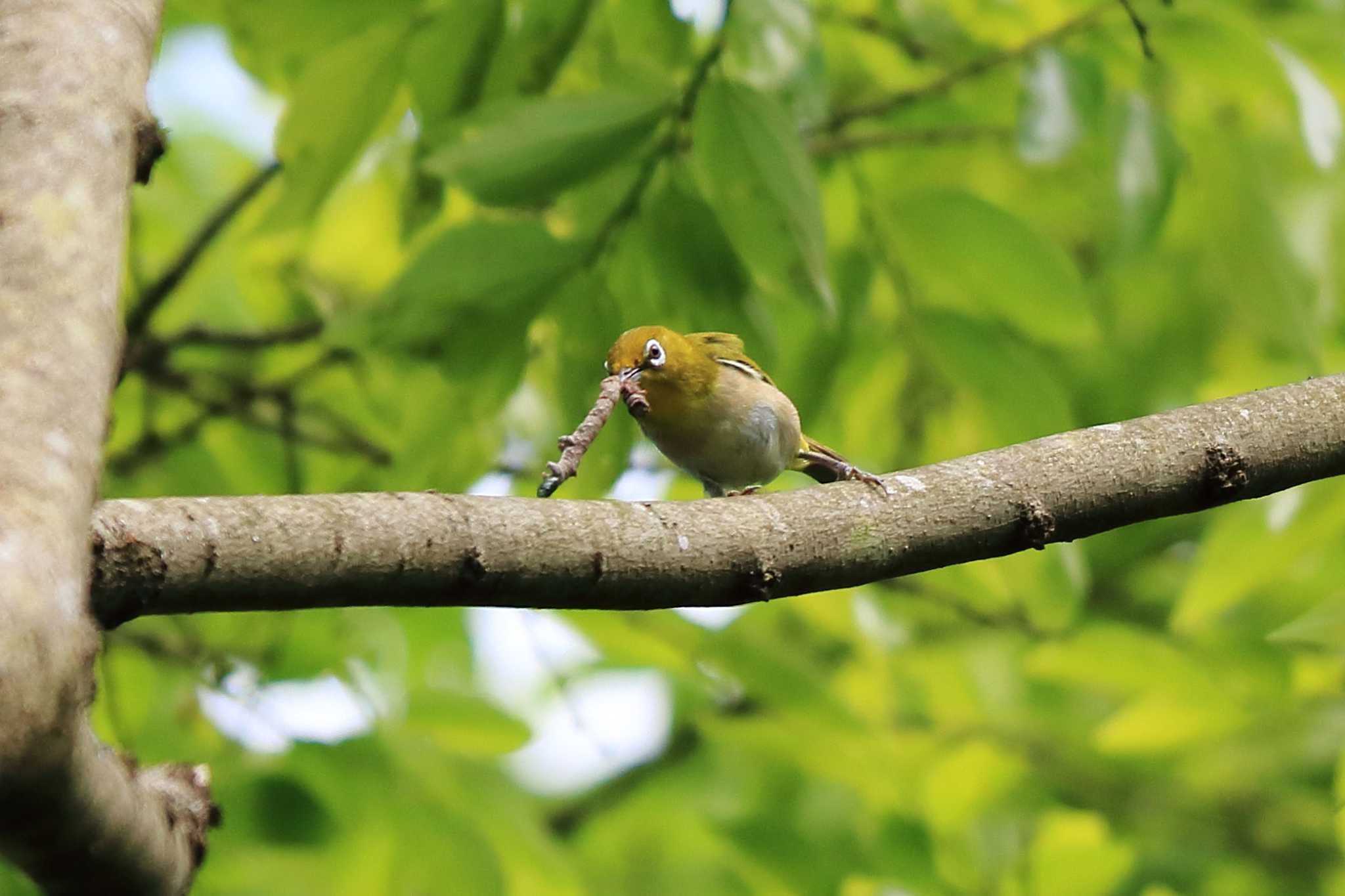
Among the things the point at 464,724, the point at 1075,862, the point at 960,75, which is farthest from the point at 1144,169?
the point at 464,724

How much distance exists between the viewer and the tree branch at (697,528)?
1.74 metres

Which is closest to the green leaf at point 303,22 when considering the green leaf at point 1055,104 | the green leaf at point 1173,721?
the green leaf at point 1055,104

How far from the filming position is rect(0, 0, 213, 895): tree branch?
1.30 m

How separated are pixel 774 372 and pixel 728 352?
0.25 meters

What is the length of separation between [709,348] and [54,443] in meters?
2.80

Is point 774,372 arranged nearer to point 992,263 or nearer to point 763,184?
point 992,263

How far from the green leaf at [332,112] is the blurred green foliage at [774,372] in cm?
1

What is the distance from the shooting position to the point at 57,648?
1287mm

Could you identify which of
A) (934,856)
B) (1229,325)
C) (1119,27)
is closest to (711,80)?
(1119,27)

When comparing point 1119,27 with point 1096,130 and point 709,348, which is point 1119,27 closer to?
point 1096,130

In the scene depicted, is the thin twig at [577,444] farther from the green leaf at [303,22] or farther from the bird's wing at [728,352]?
the green leaf at [303,22]

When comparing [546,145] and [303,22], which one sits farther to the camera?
[303,22]

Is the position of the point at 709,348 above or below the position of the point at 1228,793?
above

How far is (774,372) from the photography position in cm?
395
